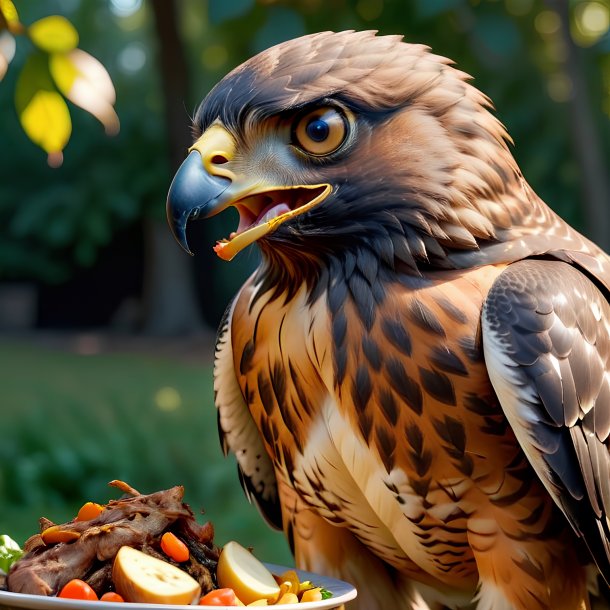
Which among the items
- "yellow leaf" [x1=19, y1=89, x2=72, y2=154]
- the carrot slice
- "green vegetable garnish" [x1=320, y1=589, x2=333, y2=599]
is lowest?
"green vegetable garnish" [x1=320, y1=589, x2=333, y2=599]

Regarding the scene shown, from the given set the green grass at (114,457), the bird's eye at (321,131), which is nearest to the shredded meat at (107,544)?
the bird's eye at (321,131)

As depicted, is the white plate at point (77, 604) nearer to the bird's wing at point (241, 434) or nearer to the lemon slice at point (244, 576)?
the lemon slice at point (244, 576)

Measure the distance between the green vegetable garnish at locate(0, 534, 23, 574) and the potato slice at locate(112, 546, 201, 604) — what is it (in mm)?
215

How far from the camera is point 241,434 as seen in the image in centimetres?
217

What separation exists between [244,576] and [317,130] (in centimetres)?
72

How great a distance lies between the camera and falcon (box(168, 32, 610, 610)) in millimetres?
1688

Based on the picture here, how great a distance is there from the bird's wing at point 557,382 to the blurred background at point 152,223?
2.91m

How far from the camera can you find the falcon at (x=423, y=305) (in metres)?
1.69

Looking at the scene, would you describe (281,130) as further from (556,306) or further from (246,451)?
(246,451)

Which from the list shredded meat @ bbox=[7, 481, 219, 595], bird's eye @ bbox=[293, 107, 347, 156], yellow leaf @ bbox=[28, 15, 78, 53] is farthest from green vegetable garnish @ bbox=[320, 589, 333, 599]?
yellow leaf @ bbox=[28, 15, 78, 53]

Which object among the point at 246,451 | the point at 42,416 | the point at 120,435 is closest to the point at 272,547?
the point at 120,435

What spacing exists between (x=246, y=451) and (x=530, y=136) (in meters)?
7.65

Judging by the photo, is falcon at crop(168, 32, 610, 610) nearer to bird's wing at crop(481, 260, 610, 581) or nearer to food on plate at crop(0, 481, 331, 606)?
bird's wing at crop(481, 260, 610, 581)

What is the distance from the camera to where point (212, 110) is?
1.79m
